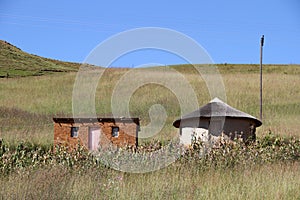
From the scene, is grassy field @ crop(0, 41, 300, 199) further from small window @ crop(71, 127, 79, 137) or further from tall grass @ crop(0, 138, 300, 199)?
small window @ crop(71, 127, 79, 137)

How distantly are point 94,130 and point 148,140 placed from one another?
2528 millimetres

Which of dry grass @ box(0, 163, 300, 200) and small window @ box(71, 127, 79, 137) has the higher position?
small window @ box(71, 127, 79, 137)

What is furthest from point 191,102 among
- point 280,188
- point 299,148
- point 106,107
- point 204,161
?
point 280,188

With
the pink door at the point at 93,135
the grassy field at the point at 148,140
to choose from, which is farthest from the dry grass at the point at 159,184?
the pink door at the point at 93,135

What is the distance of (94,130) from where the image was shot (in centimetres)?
1969

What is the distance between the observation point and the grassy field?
6.41m

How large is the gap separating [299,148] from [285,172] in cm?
321

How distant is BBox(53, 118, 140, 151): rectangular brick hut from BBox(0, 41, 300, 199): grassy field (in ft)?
2.97

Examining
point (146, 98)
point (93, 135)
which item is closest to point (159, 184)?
point (93, 135)

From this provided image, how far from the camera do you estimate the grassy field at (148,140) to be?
6406mm

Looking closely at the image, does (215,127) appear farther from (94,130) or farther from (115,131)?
(94,130)

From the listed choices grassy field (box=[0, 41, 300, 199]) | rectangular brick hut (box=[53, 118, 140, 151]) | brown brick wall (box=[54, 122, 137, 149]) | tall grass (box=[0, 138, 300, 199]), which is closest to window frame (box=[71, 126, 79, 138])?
rectangular brick hut (box=[53, 118, 140, 151])

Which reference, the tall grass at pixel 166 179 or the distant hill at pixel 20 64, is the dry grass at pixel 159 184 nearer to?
the tall grass at pixel 166 179

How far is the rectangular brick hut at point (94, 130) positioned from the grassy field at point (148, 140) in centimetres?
91
